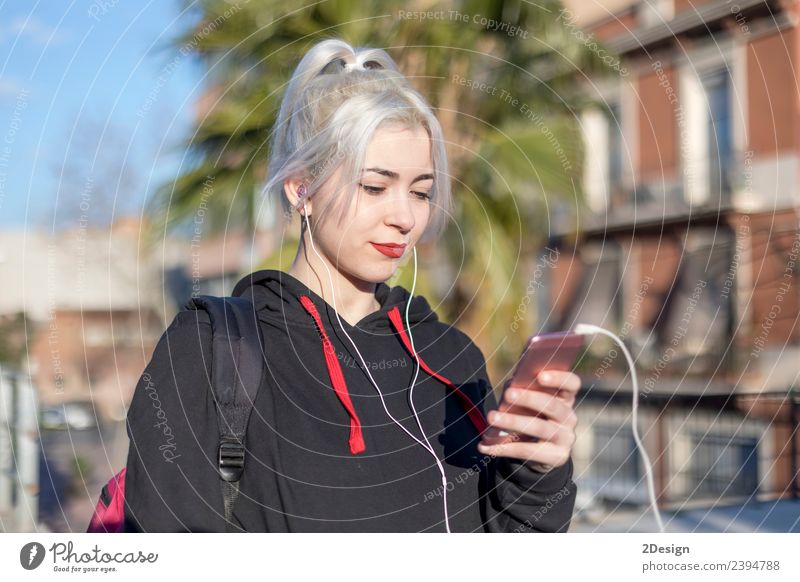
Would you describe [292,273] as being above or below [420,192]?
below

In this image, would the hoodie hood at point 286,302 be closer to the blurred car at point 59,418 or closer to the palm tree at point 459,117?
the blurred car at point 59,418

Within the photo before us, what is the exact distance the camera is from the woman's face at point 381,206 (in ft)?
5.82

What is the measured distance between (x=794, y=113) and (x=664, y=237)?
377 cm

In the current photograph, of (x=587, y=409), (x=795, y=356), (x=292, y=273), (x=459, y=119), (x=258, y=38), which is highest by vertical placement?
(x=258, y=38)

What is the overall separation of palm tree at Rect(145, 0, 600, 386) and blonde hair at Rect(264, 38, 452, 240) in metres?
2.92

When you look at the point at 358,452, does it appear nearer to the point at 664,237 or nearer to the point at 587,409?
the point at 587,409

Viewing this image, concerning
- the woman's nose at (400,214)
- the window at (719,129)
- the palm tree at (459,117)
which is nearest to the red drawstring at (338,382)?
the woman's nose at (400,214)

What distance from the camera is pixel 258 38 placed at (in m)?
5.70

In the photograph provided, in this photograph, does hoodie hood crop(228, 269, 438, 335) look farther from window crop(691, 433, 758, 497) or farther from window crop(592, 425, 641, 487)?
window crop(592, 425, 641, 487)

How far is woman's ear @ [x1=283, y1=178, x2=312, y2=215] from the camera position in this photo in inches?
72.4

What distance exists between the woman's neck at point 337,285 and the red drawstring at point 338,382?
0.06 metres

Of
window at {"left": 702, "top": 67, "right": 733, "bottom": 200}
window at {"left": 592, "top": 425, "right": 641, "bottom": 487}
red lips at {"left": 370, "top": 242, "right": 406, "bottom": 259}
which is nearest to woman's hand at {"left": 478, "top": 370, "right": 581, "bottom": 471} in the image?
red lips at {"left": 370, "top": 242, "right": 406, "bottom": 259}
